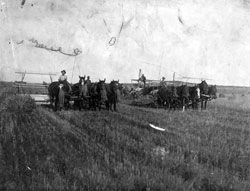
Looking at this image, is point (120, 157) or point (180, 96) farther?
point (180, 96)

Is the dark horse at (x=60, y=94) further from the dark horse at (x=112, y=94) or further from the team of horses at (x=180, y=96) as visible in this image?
the team of horses at (x=180, y=96)

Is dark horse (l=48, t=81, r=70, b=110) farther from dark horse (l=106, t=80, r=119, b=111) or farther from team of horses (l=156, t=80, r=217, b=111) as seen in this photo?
team of horses (l=156, t=80, r=217, b=111)

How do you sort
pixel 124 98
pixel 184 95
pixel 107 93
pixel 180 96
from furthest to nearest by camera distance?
pixel 124 98
pixel 180 96
pixel 184 95
pixel 107 93

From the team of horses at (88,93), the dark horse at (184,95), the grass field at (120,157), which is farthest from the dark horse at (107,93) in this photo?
the grass field at (120,157)

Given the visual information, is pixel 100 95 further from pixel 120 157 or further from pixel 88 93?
pixel 120 157

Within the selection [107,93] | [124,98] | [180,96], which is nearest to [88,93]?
[107,93]

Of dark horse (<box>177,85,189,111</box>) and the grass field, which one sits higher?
dark horse (<box>177,85,189,111</box>)

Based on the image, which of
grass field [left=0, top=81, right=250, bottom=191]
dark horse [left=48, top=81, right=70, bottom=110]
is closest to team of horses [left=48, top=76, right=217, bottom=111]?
dark horse [left=48, top=81, right=70, bottom=110]

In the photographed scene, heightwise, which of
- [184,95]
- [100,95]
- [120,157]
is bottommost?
[120,157]
